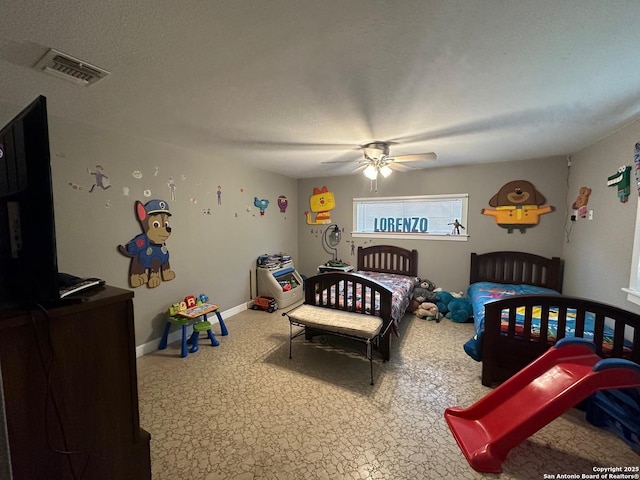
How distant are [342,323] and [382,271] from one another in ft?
7.46

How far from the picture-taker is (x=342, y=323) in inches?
97.9

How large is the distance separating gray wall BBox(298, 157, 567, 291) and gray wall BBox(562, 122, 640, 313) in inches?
9.3

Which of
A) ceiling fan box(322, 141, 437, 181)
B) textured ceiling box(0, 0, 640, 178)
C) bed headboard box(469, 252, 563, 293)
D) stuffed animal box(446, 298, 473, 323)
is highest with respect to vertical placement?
textured ceiling box(0, 0, 640, 178)

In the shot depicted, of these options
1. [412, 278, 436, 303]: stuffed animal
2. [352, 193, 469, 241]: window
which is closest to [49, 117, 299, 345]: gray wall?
[352, 193, 469, 241]: window

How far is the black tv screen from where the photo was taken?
2.55 feet

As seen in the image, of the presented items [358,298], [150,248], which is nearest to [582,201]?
[358,298]

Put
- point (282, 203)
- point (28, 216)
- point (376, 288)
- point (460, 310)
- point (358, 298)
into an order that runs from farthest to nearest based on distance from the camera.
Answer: point (282, 203), point (460, 310), point (358, 298), point (376, 288), point (28, 216)

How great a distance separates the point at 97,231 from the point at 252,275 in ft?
7.02

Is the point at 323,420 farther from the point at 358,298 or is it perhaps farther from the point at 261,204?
the point at 261,204

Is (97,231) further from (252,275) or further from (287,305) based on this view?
(287,305)

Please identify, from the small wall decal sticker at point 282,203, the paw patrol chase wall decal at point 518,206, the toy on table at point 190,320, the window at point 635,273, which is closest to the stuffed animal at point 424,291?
the paw patrol chase wall decal at point 518,206

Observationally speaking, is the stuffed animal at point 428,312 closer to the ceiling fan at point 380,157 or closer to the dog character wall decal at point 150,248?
the ceiling fan at point 380,157

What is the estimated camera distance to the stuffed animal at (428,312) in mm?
3699

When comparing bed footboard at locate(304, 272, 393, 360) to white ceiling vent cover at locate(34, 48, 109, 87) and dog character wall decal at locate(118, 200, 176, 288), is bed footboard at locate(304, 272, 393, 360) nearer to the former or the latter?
dog character wall decal at locate(118, 200, 176, 288)
